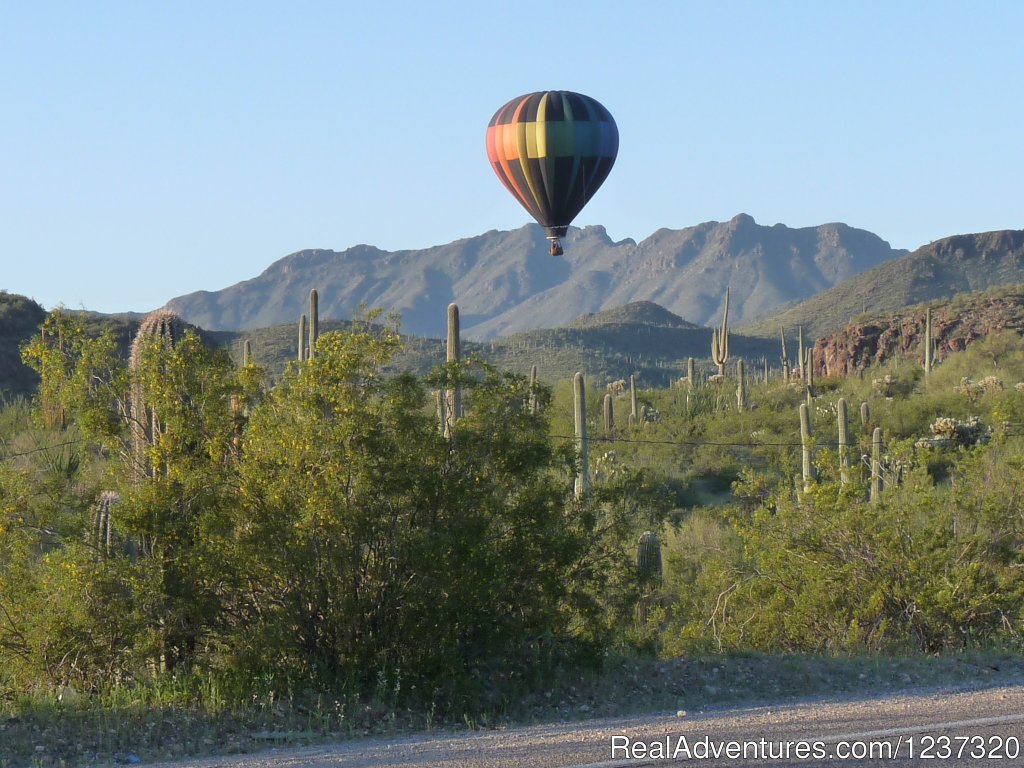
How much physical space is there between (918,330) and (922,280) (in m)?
44.9

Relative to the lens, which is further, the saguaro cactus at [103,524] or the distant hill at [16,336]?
the distant hill at [16,336]

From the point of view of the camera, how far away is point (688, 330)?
106 m

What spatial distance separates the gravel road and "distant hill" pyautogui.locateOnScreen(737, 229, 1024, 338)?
90.4 metres

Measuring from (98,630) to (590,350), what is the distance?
7820 centimetres

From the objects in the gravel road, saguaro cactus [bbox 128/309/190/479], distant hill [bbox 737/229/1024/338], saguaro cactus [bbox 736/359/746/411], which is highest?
distant hill [bbox 737/229/1024/338]

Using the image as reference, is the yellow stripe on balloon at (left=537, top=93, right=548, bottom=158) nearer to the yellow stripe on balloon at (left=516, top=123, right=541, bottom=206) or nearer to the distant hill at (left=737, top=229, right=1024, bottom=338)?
the yellow stripe on balloon at (left=516, top=123, right=541, bottom=206)

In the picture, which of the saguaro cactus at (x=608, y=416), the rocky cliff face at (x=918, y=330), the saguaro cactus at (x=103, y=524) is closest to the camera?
the saguaro cactus at (x=103, y=524)

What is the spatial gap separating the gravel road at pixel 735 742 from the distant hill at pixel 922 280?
296 ft

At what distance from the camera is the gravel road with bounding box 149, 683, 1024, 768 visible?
7617mm

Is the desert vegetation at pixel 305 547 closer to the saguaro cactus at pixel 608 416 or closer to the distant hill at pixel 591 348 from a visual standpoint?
the saguaro cactus at pixel 608 416

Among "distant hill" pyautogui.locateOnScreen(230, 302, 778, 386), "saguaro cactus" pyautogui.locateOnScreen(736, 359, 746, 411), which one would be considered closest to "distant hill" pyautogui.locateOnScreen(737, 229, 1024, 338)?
"distant hill" pyautogui.locateOnScreen(230, 302, 778, 386)

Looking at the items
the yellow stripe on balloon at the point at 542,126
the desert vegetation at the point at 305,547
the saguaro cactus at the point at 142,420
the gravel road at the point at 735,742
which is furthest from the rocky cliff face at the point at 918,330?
the gravel road at the point at 735,742

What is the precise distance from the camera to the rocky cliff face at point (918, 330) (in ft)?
198

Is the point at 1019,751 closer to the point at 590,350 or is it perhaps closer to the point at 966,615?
the point at 966,615
